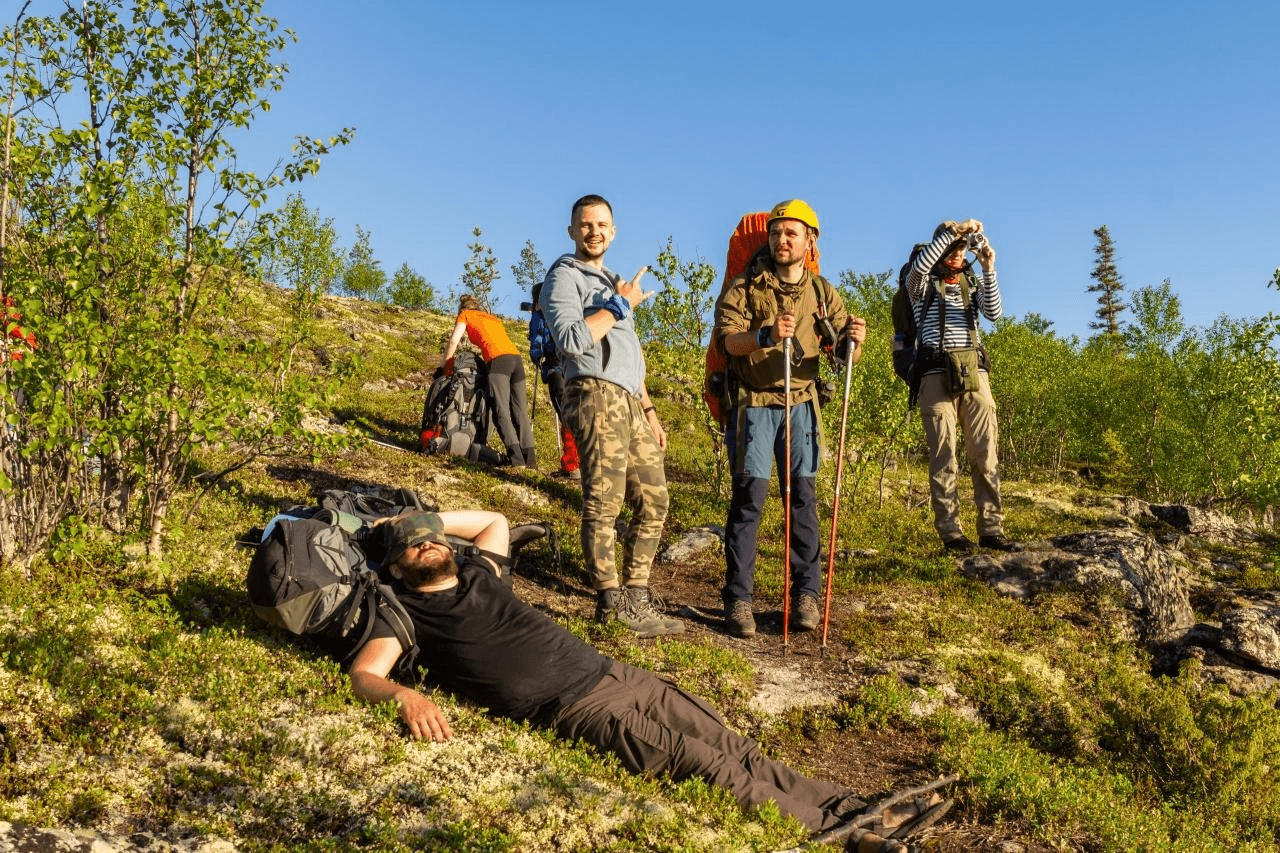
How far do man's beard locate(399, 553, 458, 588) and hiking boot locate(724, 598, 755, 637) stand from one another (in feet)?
11.9

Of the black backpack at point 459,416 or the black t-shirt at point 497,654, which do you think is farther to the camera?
the black backpack at point 459,416

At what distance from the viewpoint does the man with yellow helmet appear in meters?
8.39

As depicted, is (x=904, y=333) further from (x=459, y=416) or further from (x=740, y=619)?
(x=459, y=416)

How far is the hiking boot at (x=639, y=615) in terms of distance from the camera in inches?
312

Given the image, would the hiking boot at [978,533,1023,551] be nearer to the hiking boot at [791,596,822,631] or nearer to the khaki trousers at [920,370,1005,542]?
the khaki trousers at [920,370,1005,542]

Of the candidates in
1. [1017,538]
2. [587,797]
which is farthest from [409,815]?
[1017,538]

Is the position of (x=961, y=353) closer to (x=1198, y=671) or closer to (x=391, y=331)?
(x=1198, y=671)

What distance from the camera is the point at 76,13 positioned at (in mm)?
6934

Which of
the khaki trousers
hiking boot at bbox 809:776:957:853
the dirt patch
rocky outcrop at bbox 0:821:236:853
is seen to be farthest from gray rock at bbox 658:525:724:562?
rocky outcrop at bbox 0:821:236:853

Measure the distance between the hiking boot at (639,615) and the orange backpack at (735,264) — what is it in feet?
7.02

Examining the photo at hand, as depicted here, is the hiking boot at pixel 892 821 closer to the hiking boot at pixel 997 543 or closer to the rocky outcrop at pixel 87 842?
the rocky outcrop at pixel 87 842

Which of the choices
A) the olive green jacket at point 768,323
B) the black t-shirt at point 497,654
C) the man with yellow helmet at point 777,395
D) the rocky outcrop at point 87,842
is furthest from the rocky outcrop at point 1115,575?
the rocky outcrop at point 87,842

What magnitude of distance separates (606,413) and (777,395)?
74.8 inches

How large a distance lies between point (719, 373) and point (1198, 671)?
5.89 metres
